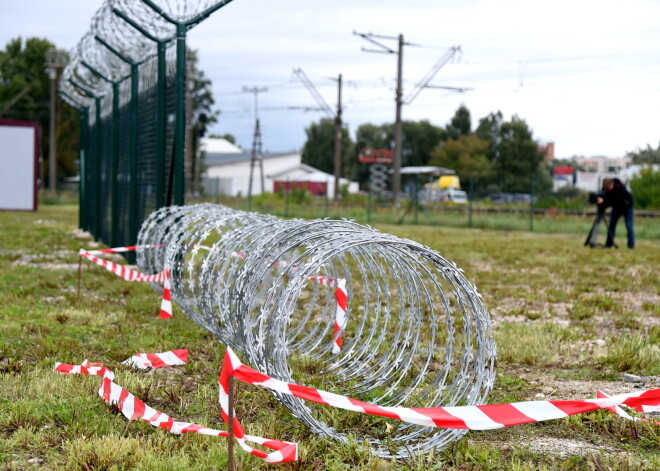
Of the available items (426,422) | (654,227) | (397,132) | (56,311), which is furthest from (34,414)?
(397,132)

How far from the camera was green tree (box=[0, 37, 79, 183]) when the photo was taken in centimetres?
6875

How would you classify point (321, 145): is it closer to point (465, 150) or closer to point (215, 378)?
point (465, 150)

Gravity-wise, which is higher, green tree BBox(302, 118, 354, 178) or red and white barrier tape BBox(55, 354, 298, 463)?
green tree BBox(302, 118, 354, 178)

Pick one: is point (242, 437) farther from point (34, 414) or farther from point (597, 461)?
point (597, 461)

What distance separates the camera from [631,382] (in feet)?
18.9

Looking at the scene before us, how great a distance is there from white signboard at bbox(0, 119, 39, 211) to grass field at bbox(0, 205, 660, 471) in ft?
63.0

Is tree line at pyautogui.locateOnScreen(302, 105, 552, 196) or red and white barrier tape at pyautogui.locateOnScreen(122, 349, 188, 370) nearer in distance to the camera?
red and white barrier tape at pyautogui.locateOnScreen(122, 349, 188, 370)

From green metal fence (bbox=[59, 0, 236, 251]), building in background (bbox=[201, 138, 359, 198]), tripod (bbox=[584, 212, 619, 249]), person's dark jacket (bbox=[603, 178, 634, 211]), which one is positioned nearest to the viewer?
green metal fence (bbox=[59, 0, 236, 251])

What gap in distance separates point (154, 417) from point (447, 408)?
1702 millimetres

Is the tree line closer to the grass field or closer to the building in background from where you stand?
the building in background

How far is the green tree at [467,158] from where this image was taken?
3280 inches

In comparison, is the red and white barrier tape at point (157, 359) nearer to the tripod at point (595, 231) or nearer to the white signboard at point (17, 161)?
the tripod at point (595, 231)

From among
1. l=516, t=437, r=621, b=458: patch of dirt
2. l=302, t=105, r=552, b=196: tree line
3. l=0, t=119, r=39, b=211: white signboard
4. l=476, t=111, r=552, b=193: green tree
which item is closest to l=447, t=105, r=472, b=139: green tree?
l=302, t=105, r=552, b=196: tree line

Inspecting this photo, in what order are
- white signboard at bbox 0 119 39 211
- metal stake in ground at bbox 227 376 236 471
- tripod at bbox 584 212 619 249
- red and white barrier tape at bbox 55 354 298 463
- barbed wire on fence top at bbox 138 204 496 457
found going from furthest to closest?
white signboard at bbox 0 119 39 211 → tripod at bbox 584 212 619 249 → barbed wire on fence top at bbox 138 204 496 457 → red and white barrier tape at bbox 55 354 298 463 → metal stake in ground at bbox 227 376 236 471
